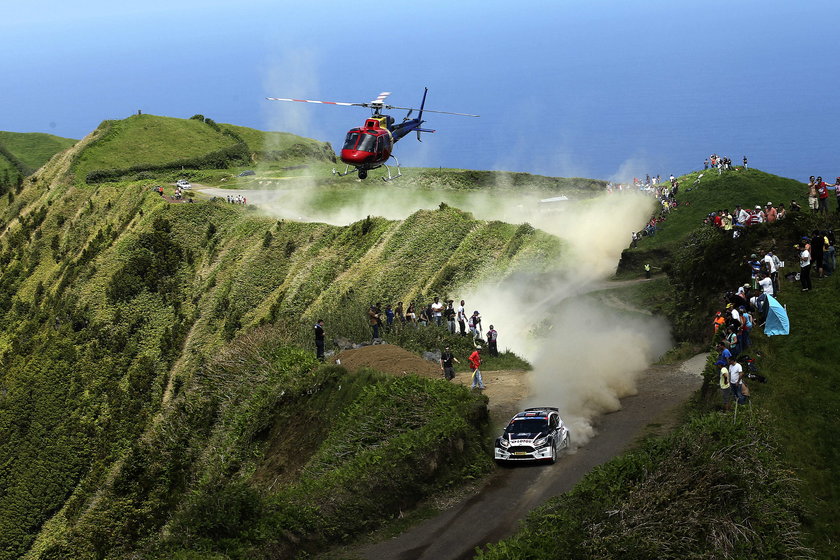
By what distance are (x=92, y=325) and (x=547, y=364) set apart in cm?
5056

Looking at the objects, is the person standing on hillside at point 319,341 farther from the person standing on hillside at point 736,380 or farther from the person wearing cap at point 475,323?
the person standing on hillside at point 736,380

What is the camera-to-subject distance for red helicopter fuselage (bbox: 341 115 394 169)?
A: 5350 centimetres

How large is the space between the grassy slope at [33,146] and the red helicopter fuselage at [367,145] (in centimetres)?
13275

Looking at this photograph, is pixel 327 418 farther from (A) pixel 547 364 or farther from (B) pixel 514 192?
(B) pixel 514 192

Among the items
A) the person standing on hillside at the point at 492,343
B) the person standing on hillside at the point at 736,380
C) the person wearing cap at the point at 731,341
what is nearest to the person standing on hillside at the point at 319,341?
the person standing on hillside at the point at 492,343

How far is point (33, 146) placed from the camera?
600 ft

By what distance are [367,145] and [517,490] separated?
1204 inches

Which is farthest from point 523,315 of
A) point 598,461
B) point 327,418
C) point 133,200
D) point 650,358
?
point 133,200

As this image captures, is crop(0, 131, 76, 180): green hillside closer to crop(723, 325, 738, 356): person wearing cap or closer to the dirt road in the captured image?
the dirt road

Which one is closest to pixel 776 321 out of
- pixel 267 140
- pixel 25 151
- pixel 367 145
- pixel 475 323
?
pixel 475 323

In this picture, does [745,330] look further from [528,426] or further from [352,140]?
[352,140]

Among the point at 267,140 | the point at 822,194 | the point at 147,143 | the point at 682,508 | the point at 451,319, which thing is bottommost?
the point at 682,508

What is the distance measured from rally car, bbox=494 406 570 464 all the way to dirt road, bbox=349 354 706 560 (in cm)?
39

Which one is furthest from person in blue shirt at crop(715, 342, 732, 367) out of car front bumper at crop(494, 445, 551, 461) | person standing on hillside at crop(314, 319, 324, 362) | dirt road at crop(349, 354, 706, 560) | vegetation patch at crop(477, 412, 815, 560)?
person standing on hillside at crop(314, 319, 324, 362)
